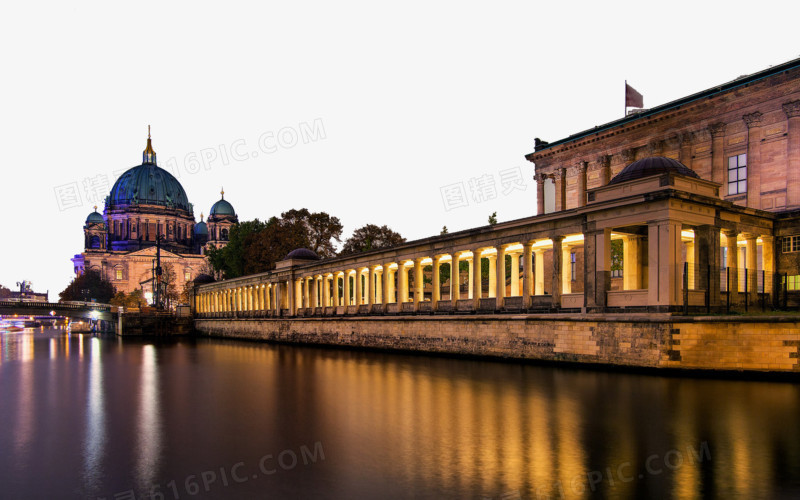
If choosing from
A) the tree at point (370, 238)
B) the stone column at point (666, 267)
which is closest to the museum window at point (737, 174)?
the stone column at point (666, 267)

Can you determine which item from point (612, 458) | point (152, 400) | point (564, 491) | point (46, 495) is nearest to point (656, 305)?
point (612, 458)

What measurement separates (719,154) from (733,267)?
13.3 m

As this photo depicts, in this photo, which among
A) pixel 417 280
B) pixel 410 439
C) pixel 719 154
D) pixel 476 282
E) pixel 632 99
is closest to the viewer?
pixel 410 439

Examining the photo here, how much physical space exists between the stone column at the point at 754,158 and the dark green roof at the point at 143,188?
153 meters

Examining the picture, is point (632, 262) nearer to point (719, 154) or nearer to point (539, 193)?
point (719, 154)

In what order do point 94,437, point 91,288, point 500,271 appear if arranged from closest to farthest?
point 94,437 → point 500,271 → point 91,288

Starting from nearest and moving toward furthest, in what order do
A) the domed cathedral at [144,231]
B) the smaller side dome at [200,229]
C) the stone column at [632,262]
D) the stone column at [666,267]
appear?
1. the stone column at [666,267]
2. the stone column at [632,262]
3. the domed cathedral at [144,231]
4. the smaller side dome at [200,229]

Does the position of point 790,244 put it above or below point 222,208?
below

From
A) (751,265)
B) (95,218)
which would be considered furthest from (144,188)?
(751,265)

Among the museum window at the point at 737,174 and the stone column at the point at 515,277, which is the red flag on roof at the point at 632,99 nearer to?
the museum window at the point at 737,174

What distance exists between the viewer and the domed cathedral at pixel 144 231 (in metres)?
157

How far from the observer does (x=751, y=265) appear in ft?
100

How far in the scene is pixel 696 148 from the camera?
40.0 meters

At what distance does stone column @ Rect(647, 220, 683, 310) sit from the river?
408cm
